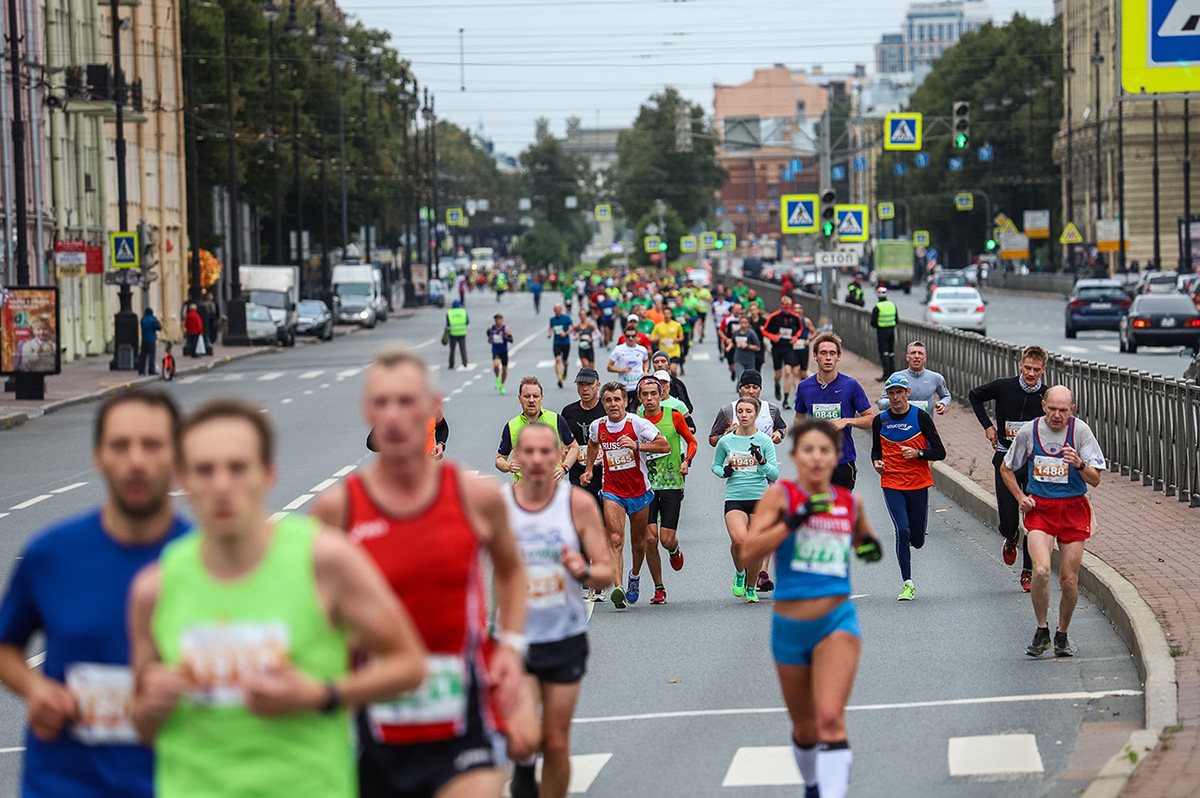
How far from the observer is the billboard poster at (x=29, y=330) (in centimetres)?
3556

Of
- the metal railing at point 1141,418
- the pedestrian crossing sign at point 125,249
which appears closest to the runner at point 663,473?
the metal railing at point 1141,418

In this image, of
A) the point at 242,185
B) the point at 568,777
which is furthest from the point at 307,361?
the point at 568,777

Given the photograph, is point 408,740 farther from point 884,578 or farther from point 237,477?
point 884,578

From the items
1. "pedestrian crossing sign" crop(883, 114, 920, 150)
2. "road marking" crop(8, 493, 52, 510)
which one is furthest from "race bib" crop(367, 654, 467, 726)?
"pedestrian crossing sign" crop(883, 114, 920, 150)

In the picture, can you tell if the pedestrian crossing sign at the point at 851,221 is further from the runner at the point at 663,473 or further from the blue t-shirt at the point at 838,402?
the runner at the point at 663,473

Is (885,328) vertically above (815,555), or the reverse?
(885,328)

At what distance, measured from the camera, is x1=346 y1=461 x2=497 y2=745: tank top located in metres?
4.72

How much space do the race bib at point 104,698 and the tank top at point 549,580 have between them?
2.56 meters

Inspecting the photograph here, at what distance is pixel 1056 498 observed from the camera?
11.4 m

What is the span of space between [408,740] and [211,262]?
208 ft

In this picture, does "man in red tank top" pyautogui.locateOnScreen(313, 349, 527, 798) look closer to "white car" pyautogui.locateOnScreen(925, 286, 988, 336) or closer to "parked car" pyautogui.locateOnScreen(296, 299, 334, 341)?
"white car" pyautogui.locateOnScreen(925, 286, 988, 336)

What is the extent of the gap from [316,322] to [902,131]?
2533cm

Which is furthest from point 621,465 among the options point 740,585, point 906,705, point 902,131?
point 902,131

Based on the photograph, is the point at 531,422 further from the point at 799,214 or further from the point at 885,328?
the point at 799,214
